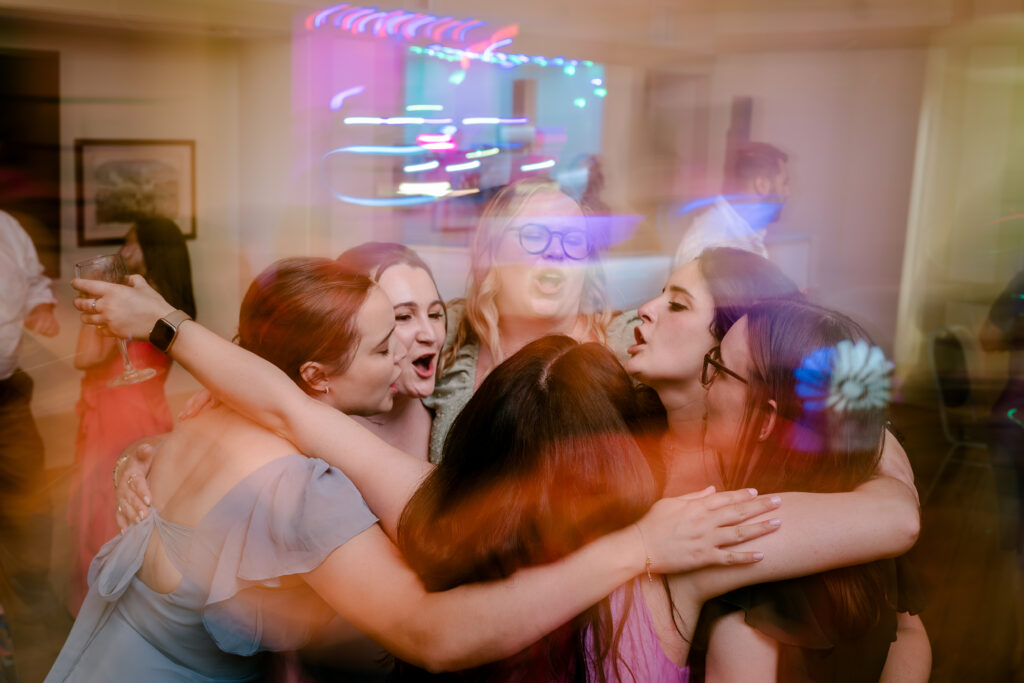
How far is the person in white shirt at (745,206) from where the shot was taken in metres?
0.63

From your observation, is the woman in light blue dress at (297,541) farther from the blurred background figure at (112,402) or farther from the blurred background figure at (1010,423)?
the blurred background figure at (1010,423)

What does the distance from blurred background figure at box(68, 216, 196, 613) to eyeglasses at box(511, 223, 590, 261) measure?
12.2 inches

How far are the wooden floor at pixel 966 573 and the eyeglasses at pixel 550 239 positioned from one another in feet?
1.37

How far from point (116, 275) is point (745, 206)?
56cm

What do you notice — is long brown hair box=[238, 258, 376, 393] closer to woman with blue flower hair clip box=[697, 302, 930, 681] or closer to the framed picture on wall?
the framed picture on wall

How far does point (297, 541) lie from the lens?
23.5 inches

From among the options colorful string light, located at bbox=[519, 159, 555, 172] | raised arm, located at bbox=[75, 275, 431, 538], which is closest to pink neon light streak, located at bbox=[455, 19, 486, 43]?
colorful string light, located at bbox=[519, 159, 555, 172]

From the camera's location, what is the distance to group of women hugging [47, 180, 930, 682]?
1.86ft

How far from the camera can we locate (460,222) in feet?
2.17

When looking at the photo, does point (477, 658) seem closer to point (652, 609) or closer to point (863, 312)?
point (652, 609)

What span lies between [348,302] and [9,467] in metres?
0.46

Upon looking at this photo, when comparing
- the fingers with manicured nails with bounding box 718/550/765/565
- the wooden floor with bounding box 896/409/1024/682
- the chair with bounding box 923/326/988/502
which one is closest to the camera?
the fingers with manicured nails with bounding box 718/550/765/565

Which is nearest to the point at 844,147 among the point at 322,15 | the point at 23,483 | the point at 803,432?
the point at 803,432

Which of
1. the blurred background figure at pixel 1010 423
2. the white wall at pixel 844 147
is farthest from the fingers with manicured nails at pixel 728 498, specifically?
the blurred background figure at pixel 1010 423
